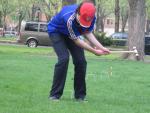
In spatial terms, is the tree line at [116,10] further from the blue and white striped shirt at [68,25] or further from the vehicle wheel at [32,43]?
the blue and white striped shirt at [68,25]

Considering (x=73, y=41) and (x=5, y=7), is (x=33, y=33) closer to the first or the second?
(x=73, y=41)

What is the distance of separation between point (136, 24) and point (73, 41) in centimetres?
1830

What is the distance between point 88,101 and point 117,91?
6.26 feet

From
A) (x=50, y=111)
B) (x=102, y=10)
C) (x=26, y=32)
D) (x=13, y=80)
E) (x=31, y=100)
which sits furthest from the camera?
(x=102, y=10)

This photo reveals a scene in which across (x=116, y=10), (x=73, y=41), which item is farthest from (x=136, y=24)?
(x=116, y=10)

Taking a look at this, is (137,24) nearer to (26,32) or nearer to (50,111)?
(26,32)

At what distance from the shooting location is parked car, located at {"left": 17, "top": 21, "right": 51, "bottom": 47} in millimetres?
38781

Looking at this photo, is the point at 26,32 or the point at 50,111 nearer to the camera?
the point at 50,111

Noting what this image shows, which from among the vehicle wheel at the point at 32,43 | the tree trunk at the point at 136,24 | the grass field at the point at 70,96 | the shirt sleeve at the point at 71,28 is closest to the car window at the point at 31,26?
the vehicle wheel at the point at 32,43

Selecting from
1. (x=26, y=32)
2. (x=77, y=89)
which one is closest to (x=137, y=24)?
(x=26, y=32)

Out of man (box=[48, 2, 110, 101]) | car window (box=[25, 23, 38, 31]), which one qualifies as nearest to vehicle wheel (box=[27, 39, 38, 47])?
car window (box=[25, 23, 38, 31])

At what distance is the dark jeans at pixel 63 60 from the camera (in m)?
7.77

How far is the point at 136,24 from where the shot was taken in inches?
1017

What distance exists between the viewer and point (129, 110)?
23.7 feet
